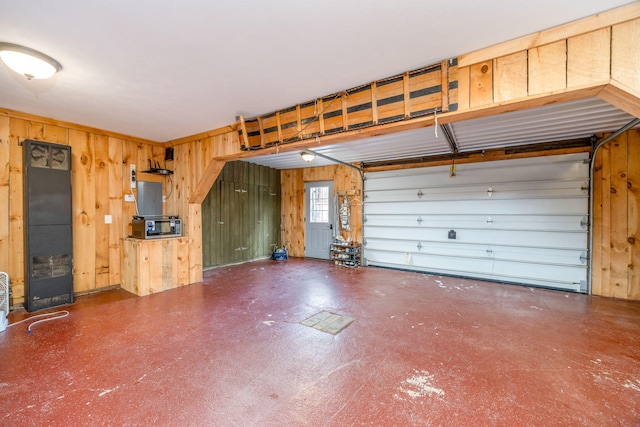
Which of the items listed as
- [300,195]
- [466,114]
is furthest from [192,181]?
[466,114]

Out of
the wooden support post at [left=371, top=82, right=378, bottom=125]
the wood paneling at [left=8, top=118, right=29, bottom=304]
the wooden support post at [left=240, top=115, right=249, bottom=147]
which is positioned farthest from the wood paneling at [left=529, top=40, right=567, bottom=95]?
the wood paneling at [left=8, top=118, right=29, bottom=304]

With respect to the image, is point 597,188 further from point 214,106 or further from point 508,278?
point 214,106

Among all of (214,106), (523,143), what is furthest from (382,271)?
(214,106)

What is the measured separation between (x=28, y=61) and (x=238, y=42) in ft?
5.82

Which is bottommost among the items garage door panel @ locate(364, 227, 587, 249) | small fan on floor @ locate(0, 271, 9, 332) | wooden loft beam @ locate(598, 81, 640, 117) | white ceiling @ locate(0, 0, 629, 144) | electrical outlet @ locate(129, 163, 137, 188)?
small fan on floor @ locate(0, 271, 9, 332)

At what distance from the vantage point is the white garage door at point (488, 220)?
179 inches

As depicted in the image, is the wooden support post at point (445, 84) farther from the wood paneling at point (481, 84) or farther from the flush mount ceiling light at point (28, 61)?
the flush mount ceiling light at point (28, 61)

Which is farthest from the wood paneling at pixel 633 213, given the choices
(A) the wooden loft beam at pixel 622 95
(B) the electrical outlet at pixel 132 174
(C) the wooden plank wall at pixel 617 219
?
(B) the electrical outlet at pixel 132 174

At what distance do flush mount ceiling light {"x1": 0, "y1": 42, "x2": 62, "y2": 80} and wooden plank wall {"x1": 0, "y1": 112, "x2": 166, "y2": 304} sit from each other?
1.93 m

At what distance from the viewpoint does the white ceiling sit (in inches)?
68.6

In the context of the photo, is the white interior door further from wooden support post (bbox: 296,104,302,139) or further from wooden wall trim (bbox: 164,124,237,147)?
wooden support post (bbox: 296,104,302,139)

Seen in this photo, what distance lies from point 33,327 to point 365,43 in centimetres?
454

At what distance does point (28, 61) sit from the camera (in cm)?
221

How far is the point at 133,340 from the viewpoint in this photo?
2.74m
